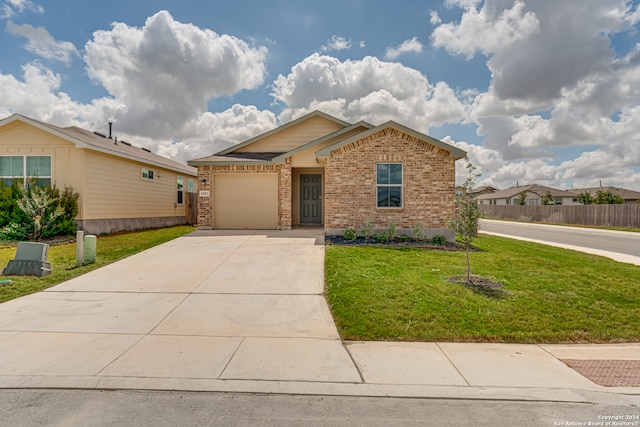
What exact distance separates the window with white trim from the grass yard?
1276cm

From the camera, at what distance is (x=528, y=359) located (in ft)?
14.1

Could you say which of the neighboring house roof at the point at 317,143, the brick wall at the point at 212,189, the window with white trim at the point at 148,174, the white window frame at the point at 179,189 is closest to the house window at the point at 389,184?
the neighboring house roof at the point at 317,143

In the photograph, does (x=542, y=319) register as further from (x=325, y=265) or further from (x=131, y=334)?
(x=131, y=334)

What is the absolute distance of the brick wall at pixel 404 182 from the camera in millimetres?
11969

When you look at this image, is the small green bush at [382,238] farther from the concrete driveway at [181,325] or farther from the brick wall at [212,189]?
the brick wall at [212,189]

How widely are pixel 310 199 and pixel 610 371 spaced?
12530 mm

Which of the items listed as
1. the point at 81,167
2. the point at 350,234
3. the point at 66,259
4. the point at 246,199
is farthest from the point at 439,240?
the point at 81,167

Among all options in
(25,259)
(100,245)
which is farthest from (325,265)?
(100,245)

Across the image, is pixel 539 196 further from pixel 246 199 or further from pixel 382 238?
pixel 246 199

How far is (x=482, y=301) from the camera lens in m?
6.04

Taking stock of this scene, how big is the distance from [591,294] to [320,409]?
6382mm

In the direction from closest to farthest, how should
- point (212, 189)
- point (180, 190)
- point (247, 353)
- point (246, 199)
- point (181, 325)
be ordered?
1. point (247, 353)
2. point (181, 325)
3. point (212, 189)
4. point (246, 199)
5. point (180, 190)

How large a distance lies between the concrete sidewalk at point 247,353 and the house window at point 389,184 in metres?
6.03

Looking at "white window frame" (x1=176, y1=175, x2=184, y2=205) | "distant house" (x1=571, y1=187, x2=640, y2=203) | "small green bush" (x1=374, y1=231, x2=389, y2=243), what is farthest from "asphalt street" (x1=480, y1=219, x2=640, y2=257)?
"distant house" (x1=571, y1=187, x2=640, y2=203)
